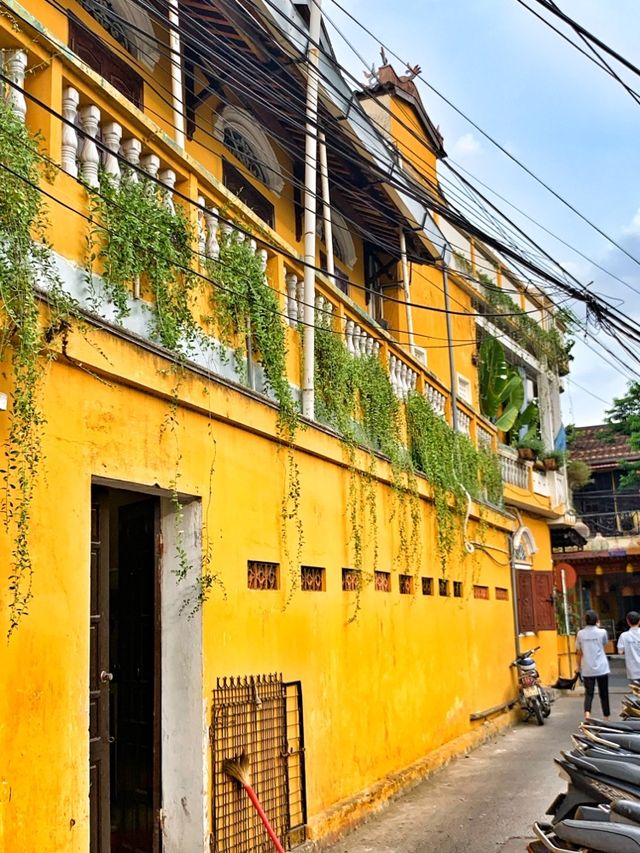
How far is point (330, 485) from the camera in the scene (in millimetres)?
7234

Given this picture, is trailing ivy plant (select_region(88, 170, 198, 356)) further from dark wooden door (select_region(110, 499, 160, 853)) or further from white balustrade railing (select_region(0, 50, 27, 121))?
dark wooden door (select_region(110, 499, 160, 853))

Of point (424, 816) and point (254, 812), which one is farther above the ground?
point (254, 812)

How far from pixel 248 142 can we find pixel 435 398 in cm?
377

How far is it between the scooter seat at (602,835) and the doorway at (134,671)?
2285mm

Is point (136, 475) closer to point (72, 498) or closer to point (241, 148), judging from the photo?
point (72, 498)

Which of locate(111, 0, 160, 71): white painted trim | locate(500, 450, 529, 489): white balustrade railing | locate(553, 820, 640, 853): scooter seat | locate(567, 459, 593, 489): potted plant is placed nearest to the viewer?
locate(553, 820, 640, 853): scooter seat

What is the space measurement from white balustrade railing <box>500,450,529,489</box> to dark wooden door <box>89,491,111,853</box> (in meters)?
10.9

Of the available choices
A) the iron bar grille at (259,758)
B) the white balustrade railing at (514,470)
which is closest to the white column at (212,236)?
the iron bar grille at (259,758)

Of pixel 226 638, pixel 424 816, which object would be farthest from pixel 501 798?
pixel 226 638

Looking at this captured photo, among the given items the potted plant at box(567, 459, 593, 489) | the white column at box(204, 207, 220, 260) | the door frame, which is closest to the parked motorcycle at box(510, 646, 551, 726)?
the door frame

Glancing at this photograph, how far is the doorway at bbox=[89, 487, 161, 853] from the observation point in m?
5.15

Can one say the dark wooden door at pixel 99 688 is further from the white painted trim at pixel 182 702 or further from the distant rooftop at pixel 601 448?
the distant rooftop at pixel 601 448

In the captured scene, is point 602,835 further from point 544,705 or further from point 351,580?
point 544,705

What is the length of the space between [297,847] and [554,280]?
487cm
